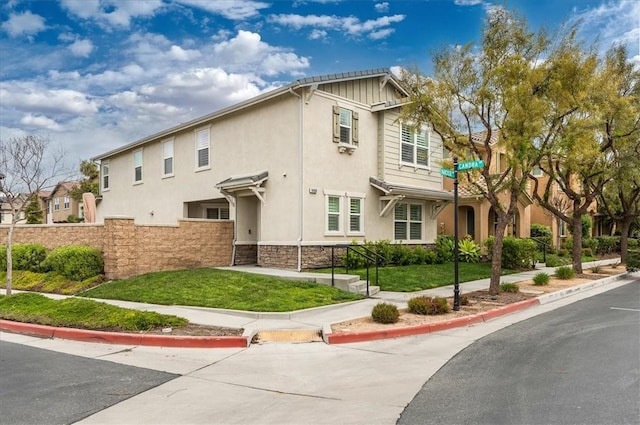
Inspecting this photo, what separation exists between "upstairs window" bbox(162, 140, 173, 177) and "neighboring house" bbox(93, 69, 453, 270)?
5 cm

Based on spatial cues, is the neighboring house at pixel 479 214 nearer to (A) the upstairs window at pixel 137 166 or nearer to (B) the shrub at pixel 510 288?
(B) the shrub at pixel 510 288

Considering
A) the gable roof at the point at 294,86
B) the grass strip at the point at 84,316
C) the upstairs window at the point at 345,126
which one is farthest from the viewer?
the upstairs window at the point at 345,126

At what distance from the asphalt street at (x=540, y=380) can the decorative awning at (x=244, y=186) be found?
10.2 m

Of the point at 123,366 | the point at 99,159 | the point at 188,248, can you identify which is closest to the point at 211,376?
the point at 123,366

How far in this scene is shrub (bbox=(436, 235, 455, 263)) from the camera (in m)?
21.2

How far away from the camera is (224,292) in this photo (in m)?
12.5

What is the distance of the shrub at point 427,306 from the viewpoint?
34.1 feet

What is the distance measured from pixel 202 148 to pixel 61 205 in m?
38.0

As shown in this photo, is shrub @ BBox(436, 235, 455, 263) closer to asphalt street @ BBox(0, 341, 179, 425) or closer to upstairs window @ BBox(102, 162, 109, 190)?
asphalt street @ BBox(0, 341, 179, 425)

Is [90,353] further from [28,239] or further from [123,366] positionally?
[28,239]

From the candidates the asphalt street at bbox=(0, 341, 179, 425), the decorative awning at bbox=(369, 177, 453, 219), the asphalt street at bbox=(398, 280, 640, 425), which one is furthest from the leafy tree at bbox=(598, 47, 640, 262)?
the asphalt street at bbox=(0, 341, 179, 425)

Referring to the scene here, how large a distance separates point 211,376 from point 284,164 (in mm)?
11311

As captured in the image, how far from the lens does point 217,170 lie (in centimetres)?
2000

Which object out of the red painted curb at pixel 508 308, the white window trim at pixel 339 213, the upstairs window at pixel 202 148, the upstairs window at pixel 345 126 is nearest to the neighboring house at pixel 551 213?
the upstairs window at pixel 345 126
